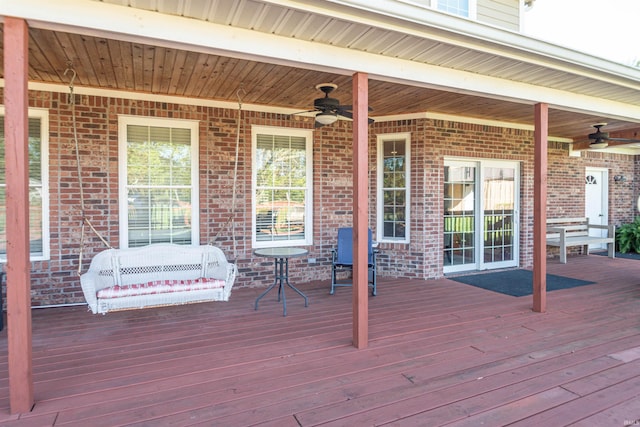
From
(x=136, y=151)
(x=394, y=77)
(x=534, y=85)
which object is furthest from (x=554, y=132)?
(x=136, y=151)

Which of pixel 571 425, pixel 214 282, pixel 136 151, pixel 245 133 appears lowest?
pixel 571 425

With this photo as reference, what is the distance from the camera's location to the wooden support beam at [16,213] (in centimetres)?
227

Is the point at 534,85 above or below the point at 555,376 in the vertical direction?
above

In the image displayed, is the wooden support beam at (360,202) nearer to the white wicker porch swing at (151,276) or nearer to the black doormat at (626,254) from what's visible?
the white wicker porch swing at (151,276)

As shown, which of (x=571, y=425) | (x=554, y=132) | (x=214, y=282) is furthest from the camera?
(x=554, y=132)

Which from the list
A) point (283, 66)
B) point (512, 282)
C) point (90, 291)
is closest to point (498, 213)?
point (512, 282)

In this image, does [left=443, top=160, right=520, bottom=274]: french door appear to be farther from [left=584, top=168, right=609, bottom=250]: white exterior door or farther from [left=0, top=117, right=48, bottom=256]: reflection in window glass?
[left=0, top=117, right=48, bottom=256]: reflection in window glass

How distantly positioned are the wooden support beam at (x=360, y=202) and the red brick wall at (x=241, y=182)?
7.43 ft

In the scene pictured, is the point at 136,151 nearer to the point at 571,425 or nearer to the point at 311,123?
the point at 311,123

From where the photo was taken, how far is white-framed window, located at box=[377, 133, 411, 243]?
6.16 m

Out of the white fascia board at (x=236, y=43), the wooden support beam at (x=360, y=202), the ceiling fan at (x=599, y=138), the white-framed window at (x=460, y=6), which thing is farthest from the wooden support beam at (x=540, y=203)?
the white-framed window at (x=460, y=6)

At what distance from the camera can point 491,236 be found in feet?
22.3

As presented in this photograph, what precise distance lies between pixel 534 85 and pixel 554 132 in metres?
3.94

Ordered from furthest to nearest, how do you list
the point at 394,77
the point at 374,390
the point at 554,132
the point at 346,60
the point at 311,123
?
the point at 554,132 < the point at 311,123 < the point at 394,77 < the point at 346,60 < the point at 374,390
